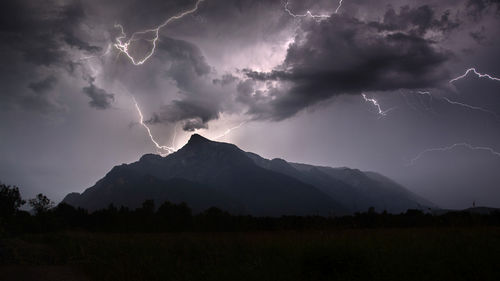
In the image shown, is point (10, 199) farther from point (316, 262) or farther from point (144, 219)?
point (316, 262)

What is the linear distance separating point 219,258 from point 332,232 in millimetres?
3953

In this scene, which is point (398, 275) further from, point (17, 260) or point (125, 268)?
point (17, 260)

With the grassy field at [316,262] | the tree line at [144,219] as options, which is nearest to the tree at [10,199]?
the tree line at [144,219]

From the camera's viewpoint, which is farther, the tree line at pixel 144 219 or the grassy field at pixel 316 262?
the tree line at pixel 144 219

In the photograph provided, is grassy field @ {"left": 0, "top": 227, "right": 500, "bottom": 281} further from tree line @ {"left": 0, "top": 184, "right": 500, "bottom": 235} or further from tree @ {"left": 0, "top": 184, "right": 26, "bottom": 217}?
tree @ {"left": 0, "top": 184, "right": 26, "bottom": 217}

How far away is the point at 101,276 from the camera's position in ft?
28.2

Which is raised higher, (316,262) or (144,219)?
(316,262)

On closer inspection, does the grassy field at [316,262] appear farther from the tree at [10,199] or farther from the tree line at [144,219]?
the tree at [10,199]

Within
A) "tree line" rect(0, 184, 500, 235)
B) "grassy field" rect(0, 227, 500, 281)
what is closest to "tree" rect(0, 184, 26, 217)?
"tree line" rect(0, 184, 500, 235)

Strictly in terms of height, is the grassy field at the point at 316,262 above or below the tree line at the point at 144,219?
above

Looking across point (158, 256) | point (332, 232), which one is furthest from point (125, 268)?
point (332, 232)

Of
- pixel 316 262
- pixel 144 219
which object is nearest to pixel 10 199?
pixel 144 219

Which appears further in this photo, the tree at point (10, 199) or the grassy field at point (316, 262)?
the tree at point (10, 199)

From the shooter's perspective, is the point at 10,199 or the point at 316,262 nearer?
the point at 316,262
